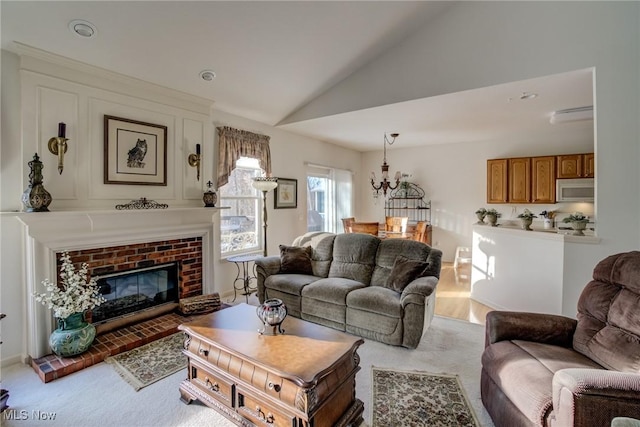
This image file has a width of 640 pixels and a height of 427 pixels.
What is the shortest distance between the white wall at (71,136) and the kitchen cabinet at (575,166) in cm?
600

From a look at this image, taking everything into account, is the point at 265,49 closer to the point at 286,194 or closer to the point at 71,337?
the point at 286,194

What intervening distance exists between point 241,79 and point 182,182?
149 centimetres

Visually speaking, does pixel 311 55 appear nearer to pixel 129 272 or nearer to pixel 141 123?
pixel 141 123

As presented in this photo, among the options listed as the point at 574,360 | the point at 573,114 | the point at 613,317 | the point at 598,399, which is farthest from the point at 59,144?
the point at 573,114

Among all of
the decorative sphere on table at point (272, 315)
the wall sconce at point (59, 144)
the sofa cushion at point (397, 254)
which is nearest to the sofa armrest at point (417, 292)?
the sofa cushion at point (397, 254)

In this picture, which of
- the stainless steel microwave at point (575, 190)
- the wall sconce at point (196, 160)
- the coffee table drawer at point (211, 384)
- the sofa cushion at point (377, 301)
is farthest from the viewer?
the stainless steel microwave at point (575, 190)

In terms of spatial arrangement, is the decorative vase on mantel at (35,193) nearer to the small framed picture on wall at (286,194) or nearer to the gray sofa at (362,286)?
the gray sofa at (362,286)

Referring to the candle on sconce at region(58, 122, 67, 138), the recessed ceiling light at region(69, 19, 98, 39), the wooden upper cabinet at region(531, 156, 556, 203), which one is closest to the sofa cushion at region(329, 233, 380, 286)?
the candle on sconce at region(58, 122, 67, 138)

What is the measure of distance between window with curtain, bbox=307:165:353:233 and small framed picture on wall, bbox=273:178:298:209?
652mm

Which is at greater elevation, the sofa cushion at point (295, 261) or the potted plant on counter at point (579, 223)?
the potted plant on counter at point (579, 223)

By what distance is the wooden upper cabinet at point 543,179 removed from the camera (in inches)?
217

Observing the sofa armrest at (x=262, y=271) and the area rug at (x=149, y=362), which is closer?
the area rug at (x=149, y=362)

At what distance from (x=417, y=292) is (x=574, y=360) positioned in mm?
1262

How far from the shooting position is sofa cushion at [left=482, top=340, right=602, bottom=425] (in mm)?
1489
